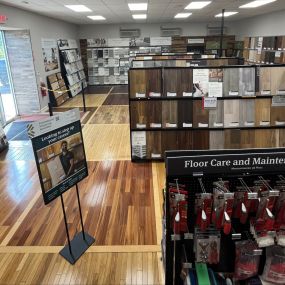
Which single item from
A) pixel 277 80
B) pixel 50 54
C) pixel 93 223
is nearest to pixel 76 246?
pixel 93 223

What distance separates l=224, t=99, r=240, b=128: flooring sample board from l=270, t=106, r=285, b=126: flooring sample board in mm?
492

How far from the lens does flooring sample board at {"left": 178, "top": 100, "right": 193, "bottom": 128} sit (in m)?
4.14

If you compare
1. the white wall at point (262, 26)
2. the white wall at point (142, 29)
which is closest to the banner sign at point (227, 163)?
the white wall at point (262, 26)

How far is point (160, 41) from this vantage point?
12312 mm

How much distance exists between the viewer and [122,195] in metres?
3.68

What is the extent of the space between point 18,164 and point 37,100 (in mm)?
3553

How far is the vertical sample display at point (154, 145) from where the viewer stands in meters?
4.36

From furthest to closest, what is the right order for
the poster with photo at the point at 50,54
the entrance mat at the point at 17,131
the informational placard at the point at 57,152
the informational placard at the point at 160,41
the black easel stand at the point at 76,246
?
1. the informational placard at the point at 160,41
2. the poster with photo at the point at 50,54
3. the entrance mat at the point at 17,131
4. the black easel stand at the point at 76,246
5. the informational placard at the point at 57,152

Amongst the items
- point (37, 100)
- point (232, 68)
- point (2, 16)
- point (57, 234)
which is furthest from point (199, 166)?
point (37, 100)

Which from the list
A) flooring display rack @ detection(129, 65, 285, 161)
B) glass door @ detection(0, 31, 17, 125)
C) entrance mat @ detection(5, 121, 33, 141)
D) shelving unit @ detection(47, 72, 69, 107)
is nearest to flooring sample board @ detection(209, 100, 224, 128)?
flooring display rack @ detection(129, 65, 285, 161)

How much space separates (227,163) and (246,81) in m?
2.81

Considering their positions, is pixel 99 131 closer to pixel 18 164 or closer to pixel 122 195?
pixel 18 164

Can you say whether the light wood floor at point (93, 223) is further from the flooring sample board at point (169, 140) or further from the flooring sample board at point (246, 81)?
the flooring sample board at point (246, 81)

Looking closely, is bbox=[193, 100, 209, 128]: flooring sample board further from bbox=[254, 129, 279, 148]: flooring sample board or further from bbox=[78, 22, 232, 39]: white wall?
bbox=[78, 22, 232, 39]: white wall
